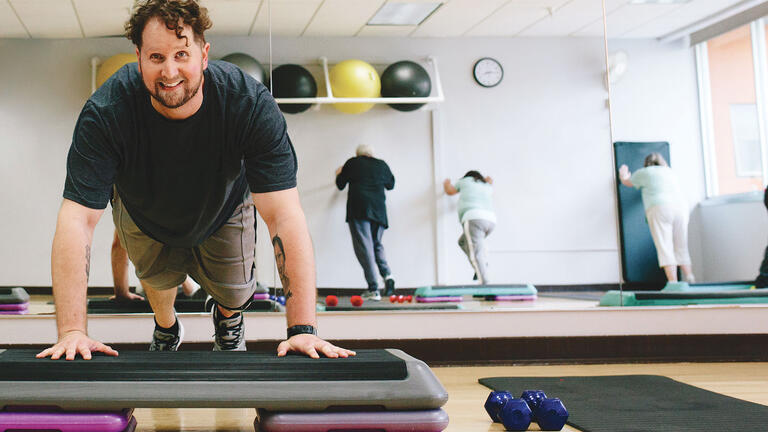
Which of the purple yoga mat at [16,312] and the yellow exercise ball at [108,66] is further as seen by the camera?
the yellow exercise ball at [108,66]

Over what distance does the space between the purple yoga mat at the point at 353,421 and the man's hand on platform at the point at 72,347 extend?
444mm

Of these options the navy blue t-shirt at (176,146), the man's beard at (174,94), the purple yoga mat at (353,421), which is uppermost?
the man's beard at (174,94)

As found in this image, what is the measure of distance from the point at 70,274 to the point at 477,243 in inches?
96.2

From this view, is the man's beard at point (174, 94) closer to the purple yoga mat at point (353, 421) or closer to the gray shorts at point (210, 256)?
the gray shorts at point (210, 256)

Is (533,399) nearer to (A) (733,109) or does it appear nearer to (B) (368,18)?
(B) (368,18)

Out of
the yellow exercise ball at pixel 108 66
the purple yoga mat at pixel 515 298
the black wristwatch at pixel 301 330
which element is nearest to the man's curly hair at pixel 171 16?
the black wristwatch at pixel 301 330

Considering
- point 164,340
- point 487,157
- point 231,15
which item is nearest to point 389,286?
point 487,157

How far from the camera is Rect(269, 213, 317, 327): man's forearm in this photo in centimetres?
166

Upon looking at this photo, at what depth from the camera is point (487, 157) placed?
3.82 m

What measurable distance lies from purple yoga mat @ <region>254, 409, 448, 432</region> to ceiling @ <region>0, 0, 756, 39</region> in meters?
2.61

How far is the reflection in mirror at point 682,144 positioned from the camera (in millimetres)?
3824

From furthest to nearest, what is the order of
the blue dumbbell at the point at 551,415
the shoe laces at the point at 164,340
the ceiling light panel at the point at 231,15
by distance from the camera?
1. the ceiling light panel at the point at 231,15
2. the shoe laces at the point at 164,340
3. the blue dumbbell at the point at 551,415

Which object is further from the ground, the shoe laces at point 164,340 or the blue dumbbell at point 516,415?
the shoe laces at point 164,340

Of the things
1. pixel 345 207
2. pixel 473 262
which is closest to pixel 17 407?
pixel 345 207
